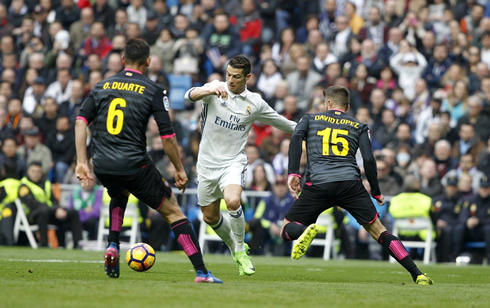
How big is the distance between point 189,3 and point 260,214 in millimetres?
8532

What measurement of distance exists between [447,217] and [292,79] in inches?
210

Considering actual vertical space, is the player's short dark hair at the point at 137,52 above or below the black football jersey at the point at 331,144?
above

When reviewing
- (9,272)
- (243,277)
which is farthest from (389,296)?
(9,272)

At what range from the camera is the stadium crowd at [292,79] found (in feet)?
58.3

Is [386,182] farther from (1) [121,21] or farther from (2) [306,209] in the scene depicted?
(1) [121,21]

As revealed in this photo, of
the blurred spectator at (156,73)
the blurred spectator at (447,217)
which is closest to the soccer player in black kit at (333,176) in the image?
the blurred spectator at (447,217)

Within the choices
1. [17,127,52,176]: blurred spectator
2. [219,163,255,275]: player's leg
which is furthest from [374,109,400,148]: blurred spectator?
[219,163,255,275]: player's leg

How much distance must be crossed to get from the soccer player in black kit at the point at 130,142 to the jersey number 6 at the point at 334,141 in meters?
2.22

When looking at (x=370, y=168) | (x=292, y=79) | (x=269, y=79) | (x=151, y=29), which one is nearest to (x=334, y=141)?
(x=370, y=168)

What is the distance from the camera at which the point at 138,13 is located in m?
24.5

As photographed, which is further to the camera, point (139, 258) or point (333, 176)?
point (333, 176)

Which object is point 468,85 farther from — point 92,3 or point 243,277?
point 92,3

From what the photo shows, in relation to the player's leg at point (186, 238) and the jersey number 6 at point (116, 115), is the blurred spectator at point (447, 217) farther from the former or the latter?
the jersey number 6 at point (116, 115)

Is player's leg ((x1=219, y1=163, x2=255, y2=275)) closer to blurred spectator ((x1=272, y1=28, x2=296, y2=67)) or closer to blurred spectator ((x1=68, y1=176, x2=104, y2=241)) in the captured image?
blurred spectator ((x1=68, y1=176, x2=104, y2=241))
